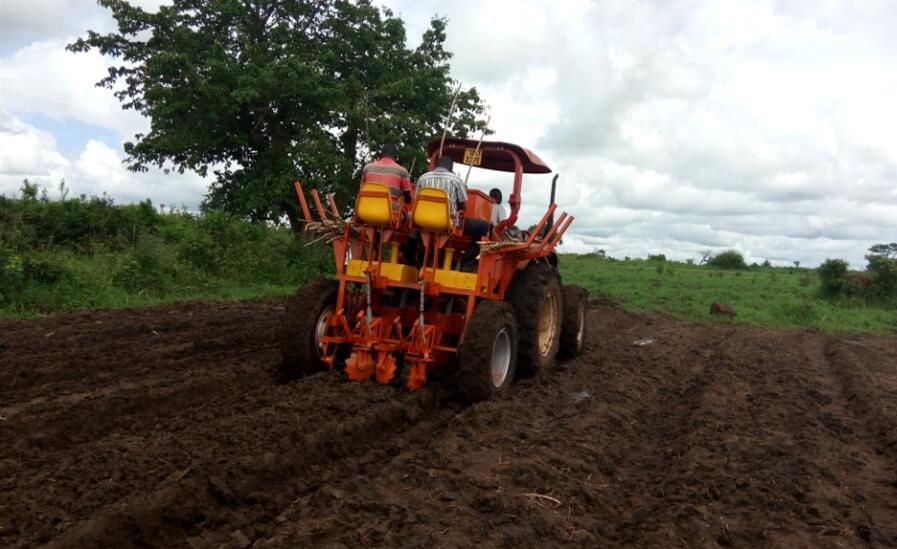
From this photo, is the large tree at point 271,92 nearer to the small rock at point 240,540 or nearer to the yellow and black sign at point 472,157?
the yellow and black sign at point 472,157

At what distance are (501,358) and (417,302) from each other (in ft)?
3.24

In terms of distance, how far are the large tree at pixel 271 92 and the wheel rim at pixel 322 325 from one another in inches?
399

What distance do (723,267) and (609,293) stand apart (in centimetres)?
2476

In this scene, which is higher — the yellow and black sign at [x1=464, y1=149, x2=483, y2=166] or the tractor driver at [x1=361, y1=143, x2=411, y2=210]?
the yellow and black sign at [x1=464, y1=149, x2=483, y2=166]

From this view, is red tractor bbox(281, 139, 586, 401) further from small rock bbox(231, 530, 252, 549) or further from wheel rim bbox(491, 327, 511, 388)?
small rock bbox(231, 530, 252, 549)

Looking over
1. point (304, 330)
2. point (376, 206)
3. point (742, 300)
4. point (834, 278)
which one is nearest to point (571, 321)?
point (376, 206)

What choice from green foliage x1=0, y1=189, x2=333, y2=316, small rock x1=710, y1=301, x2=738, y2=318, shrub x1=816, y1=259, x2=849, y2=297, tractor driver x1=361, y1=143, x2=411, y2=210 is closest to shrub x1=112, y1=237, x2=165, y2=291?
green foliage x1=0, y1=189, x2=333, y2=316

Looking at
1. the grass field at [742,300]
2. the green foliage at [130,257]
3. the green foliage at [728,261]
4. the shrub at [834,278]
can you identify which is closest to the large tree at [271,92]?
the green foliage at [130,257]

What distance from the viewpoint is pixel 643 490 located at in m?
4.72

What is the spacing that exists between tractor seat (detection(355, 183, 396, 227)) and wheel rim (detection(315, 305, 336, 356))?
904 mm

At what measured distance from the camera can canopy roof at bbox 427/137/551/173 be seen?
7.89m

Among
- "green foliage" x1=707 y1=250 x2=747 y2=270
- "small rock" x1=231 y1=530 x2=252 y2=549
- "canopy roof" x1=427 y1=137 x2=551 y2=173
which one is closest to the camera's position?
"small rock" x1=231 y1=530 x2=252 y2=549

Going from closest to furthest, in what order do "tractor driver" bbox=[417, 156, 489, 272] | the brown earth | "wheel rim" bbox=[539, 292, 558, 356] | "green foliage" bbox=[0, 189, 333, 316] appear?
the brown earth
"tractor driver" bbox=[417, 156, 489, 272]
"wheel rim" bbox=[539, 292, 558, 356]
"green foliage" bbox=[0, 189, 333, 316]

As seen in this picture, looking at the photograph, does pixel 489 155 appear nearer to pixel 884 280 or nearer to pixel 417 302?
pixel 417 302
